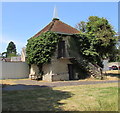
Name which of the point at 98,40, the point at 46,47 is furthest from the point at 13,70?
the point at 98,40

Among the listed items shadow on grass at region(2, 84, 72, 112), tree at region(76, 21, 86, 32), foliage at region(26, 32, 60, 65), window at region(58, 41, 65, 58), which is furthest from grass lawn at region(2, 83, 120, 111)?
tree at region(76, 21, 86, 32)

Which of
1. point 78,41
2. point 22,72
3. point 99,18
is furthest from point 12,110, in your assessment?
point 99,18

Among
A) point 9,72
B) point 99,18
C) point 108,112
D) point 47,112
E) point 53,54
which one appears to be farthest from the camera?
point 99,18

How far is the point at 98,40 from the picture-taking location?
2342 centimetres

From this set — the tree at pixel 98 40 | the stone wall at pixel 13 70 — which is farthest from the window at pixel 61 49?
the stone wall at pixel 13 70

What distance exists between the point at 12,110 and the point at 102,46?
19.8 meters

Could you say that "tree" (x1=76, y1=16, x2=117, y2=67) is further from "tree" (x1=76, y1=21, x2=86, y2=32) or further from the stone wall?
the stone wall

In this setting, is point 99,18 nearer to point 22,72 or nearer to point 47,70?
point 47,70

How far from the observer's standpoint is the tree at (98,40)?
22719mm

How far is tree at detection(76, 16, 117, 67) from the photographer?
2272 centimetres

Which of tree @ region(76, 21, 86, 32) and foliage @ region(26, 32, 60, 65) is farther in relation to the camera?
tree @ region(76, 21, 86, 32)

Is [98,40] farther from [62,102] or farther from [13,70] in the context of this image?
[62,102]

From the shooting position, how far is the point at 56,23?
2369 centimetres

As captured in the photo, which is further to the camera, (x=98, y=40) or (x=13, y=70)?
(x=13, y=70)
